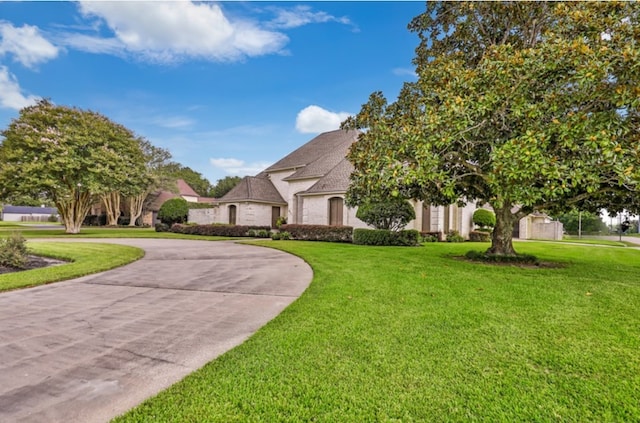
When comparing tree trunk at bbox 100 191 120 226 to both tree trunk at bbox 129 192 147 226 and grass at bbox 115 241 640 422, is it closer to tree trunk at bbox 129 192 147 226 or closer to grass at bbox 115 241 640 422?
tree trunk at bbox 129 192 147 226

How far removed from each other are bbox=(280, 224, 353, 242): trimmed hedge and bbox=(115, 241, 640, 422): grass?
11.4 metres

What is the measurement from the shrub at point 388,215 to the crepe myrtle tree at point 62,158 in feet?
54.0

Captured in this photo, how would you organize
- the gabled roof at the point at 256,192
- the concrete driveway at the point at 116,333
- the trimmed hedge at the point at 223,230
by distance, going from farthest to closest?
1. the gabled roof at the point at 256,192
2. the trimmed hedge at the point at 223,230
3. the concrete driveway at the point at 116,333

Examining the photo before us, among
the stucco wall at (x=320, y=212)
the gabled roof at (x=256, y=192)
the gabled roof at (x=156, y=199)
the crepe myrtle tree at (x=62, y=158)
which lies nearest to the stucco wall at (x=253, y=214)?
the gabled roof at (x=256, y=192)

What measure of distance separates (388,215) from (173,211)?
18.8 m

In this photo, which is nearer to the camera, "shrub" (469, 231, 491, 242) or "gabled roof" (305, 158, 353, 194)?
"gabled roof" (305, 158, 353, 194)

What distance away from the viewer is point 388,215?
15.4 m

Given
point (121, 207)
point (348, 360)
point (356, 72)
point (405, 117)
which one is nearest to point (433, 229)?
point (356, 72)

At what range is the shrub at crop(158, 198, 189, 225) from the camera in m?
26.4

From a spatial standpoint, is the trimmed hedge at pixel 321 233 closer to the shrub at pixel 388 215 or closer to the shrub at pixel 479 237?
the shrub at pixel 388 215

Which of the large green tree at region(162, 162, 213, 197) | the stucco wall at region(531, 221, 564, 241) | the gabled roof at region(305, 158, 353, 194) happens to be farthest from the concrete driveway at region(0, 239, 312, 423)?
the large green tree at region(162, 162, 213, 197)

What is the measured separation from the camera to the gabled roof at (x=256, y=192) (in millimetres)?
23672

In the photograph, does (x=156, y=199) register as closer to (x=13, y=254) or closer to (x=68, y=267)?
(x=13, y=254)

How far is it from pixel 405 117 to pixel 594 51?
4004mm
